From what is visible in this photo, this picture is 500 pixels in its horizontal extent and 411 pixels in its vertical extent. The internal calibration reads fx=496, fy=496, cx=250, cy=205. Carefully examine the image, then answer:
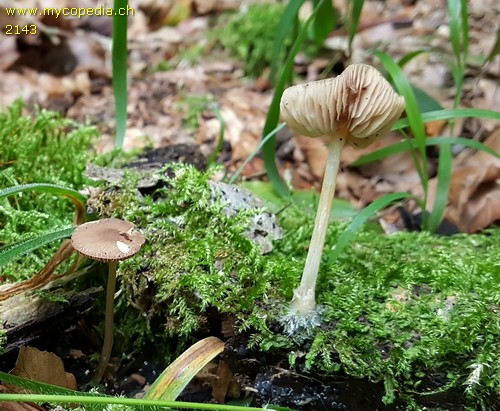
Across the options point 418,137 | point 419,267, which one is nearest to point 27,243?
point 419,267

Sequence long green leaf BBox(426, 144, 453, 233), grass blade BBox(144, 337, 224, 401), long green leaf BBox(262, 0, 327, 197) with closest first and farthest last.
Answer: grass blade BBox(144, 337, 224, 401)
long green leaf BBox(262, 0, 327, 197)
long green leaf BBox(426, 144, 453, 233)

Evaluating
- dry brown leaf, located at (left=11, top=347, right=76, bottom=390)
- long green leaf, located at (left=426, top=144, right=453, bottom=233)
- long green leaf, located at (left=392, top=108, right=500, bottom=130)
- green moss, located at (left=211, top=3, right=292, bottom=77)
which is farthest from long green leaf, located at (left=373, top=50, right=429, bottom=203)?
green moss, located at (left=211, top=3, right=292, bottom=77)

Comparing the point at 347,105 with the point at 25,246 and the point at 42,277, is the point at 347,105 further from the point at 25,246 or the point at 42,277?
the point at 42,277

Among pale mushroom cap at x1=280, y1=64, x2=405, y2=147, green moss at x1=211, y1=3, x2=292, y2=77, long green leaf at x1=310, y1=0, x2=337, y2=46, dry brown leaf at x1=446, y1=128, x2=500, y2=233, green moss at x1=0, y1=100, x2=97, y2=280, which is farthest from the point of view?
green moss at x1=211, y1=3, x2=292, y2=77

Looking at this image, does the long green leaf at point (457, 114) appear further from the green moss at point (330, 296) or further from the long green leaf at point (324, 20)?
the long green leaf at point (324, 20)

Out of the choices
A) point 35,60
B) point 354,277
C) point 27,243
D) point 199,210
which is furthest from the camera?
point 35,60

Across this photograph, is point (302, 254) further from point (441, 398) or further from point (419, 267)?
point (441, 398)

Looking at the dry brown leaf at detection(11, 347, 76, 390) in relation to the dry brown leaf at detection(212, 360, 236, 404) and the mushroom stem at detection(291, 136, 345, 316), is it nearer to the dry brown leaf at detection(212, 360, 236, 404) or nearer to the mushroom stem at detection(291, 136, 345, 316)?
the dry brown leaf at detection(212, 360, 236, 404)
